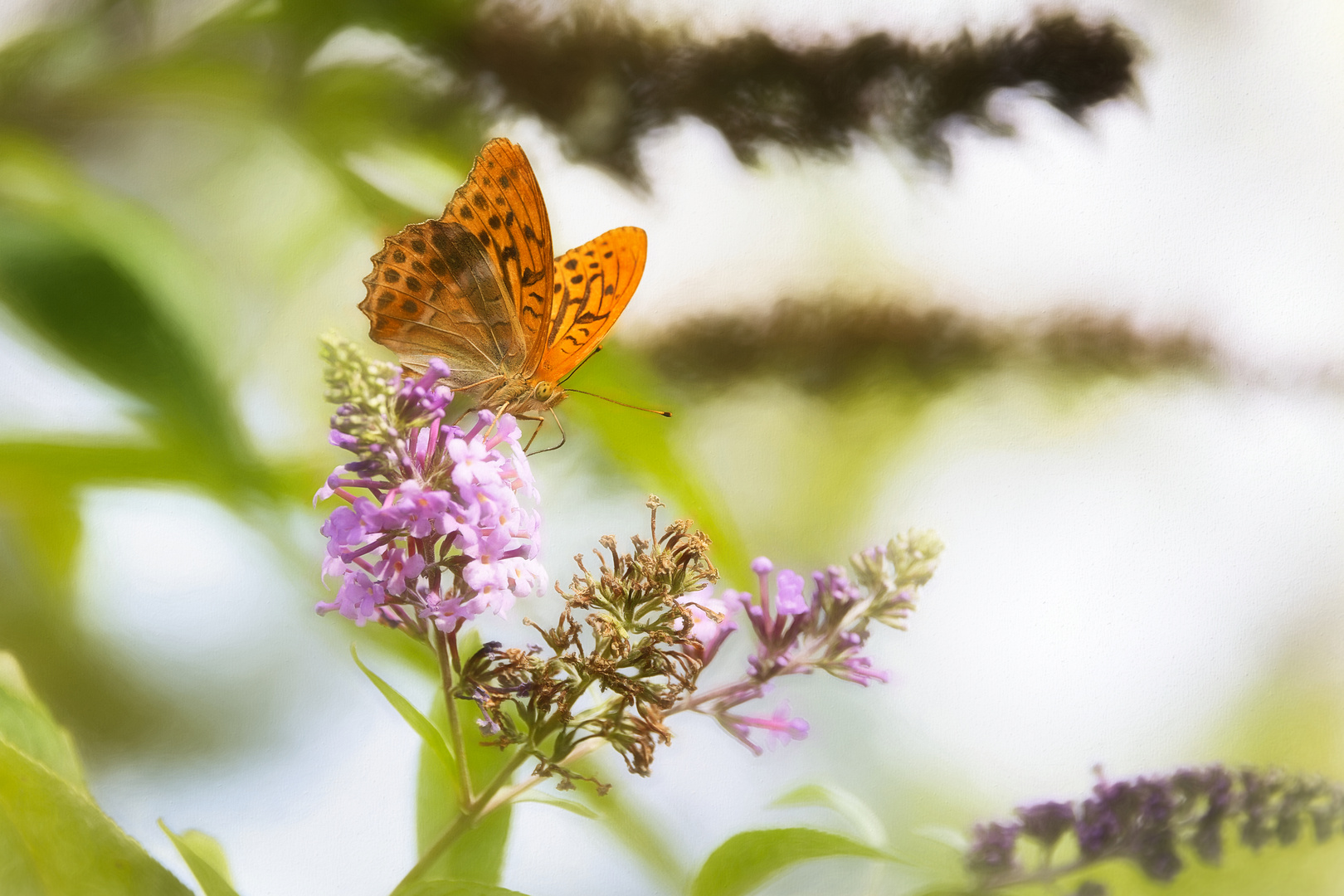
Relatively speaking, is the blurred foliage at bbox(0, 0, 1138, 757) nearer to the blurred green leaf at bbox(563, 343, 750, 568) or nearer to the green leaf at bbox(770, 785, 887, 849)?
the blurred green leaf at bbox(563, 343, 750, 568)

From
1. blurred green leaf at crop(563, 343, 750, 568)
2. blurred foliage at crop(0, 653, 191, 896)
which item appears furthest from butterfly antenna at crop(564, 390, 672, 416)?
blurred foliage at crop(0, 653, 191, 896)

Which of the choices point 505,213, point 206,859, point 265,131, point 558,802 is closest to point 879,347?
point 505,213

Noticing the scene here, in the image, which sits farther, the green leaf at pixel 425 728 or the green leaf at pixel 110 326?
the green leaf at pixel 110 326

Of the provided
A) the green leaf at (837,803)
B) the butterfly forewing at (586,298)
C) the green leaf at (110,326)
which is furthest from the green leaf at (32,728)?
the green leaf at (837,803)

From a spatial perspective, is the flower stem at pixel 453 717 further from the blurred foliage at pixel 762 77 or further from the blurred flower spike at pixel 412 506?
the blurred foliage at pixel 762 77

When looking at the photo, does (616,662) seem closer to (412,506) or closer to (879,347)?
(412,506)

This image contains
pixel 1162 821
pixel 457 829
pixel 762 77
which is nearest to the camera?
pixel 457 829
